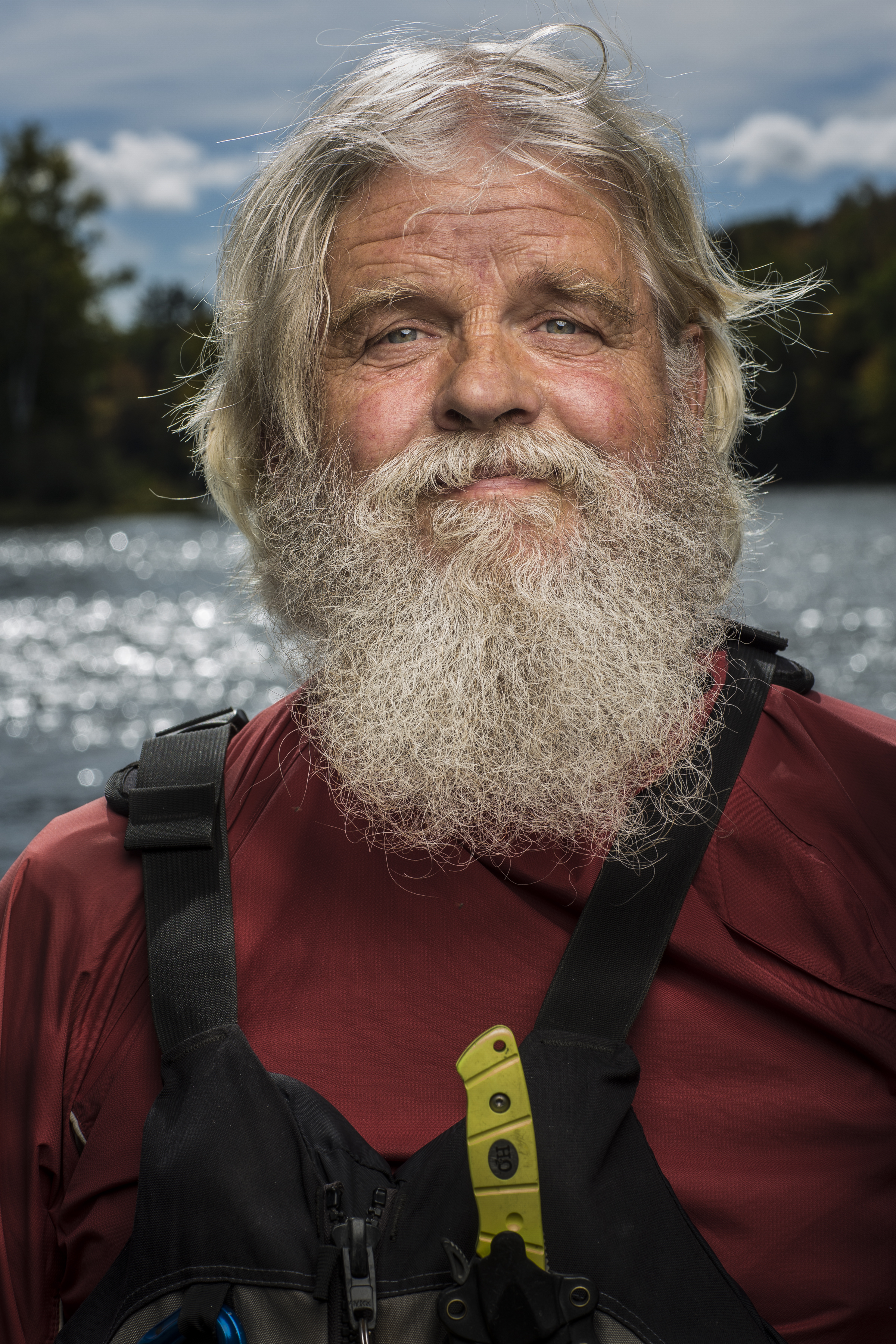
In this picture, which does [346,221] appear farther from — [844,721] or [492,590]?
[844,721]

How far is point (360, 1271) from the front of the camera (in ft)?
4.75

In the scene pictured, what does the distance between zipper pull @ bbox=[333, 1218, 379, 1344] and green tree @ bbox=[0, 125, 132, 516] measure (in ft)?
149

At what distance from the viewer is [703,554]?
2162mm

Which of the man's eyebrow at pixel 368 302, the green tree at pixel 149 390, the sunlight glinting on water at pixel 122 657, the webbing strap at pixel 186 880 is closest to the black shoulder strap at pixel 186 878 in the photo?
the webbing strap at pixel 186 880

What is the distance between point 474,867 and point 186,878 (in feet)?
1.34

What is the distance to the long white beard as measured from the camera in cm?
188

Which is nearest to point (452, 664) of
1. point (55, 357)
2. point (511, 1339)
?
point (511, 1339)

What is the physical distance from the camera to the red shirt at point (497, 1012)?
161 centimetres

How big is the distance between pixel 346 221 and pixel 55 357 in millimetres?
51754

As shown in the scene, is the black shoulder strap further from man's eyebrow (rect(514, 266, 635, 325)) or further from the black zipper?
man's eyebrow (rect(514, 266, 635, 325))

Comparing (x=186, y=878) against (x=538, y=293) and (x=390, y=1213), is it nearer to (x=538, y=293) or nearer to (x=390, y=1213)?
Answer: (x=390, y=1213)

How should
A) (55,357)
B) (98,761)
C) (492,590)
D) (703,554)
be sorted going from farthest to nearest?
(55,357)
(98,761)
(703,554)
(492,590)

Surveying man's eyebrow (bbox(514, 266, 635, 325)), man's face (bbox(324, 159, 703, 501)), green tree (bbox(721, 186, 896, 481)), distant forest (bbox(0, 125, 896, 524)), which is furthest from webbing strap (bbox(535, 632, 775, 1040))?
green tree (bbox(721, 186, 896, 481))

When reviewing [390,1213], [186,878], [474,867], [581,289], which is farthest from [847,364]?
[390,1213]
